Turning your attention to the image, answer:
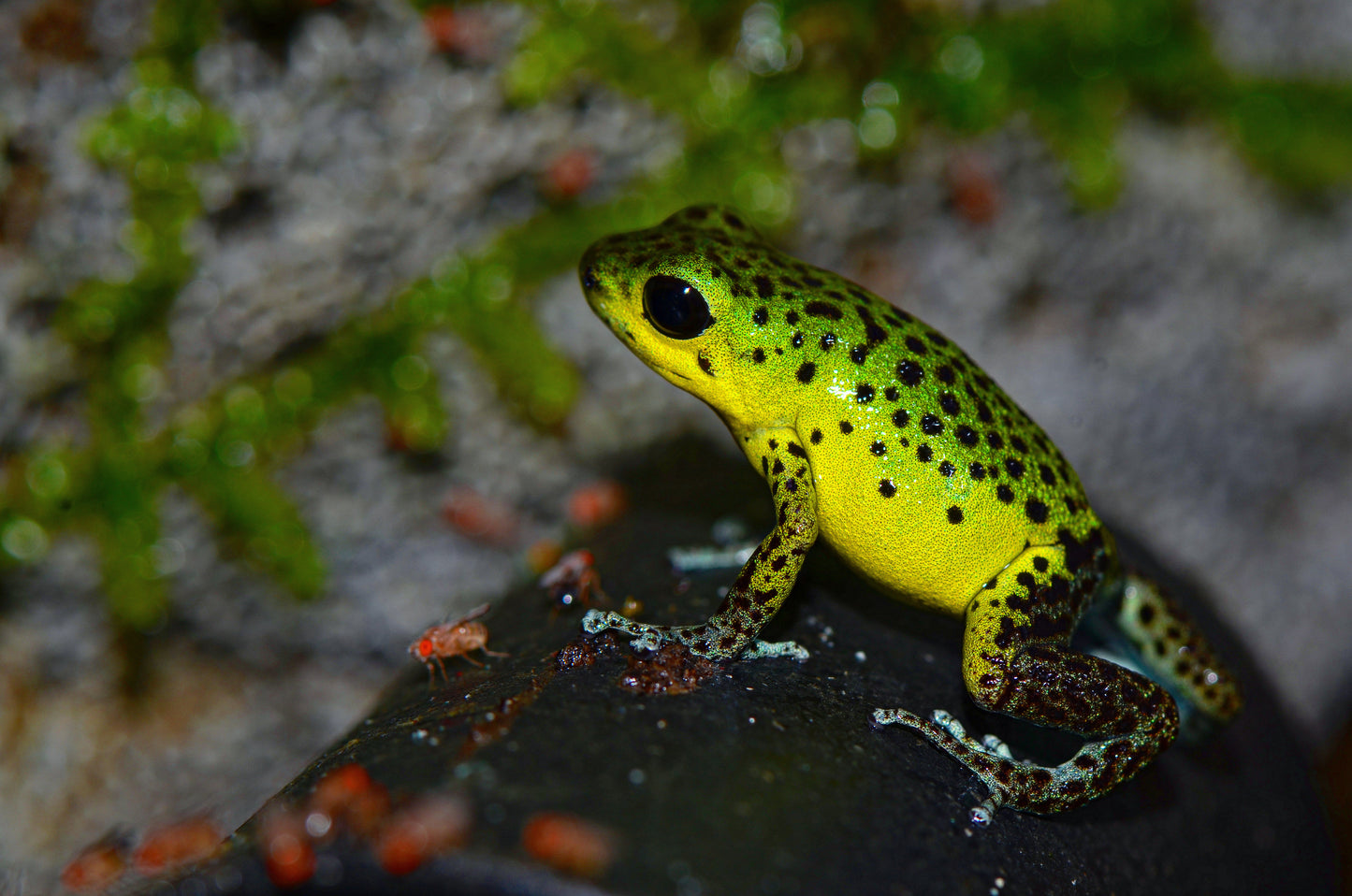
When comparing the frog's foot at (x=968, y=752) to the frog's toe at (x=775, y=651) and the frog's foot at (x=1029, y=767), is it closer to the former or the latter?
the frog's foot at (x=1029, y=767)

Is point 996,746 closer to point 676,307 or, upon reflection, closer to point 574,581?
point 574,581

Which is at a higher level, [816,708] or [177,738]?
[816,708]

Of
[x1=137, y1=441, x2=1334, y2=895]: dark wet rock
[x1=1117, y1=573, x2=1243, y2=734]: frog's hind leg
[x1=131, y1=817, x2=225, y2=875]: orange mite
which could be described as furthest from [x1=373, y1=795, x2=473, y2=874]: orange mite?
[x1=1117, y1=573, x2=1243, y2=734]: frog's hind leg

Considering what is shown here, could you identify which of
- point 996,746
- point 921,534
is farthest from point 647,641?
point 996,746

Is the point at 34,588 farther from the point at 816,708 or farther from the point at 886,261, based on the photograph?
the point at 886,261

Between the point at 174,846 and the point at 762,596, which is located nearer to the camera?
the point at 762,596

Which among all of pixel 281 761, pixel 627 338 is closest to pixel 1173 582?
pixel 627 338

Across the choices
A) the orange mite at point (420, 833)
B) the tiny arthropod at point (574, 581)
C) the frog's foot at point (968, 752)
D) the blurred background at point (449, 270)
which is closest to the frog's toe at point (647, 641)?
the tiny arthropod at point (574, 581)
